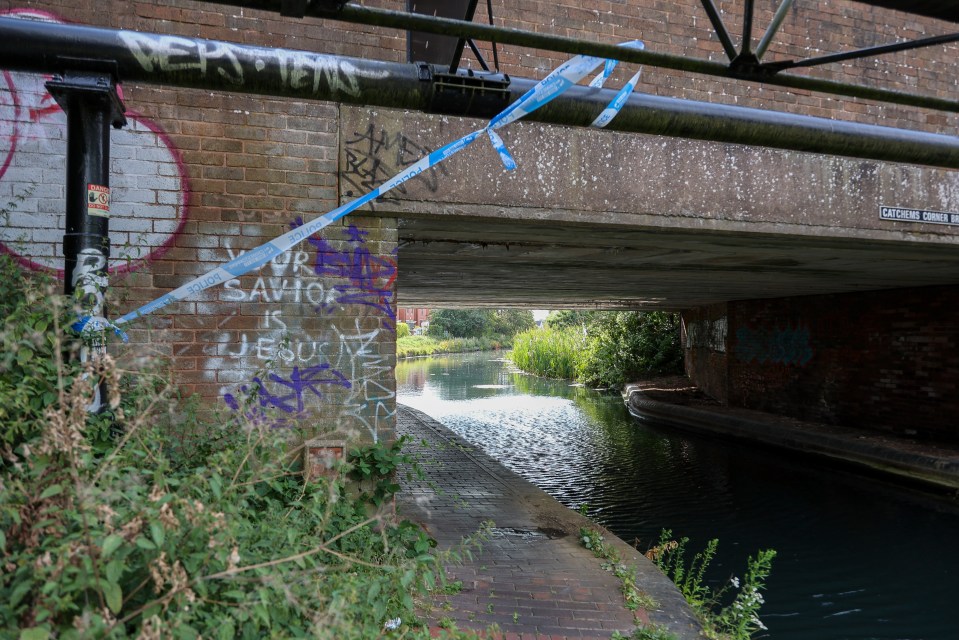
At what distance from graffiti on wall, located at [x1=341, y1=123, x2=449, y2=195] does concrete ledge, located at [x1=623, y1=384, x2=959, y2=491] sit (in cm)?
823

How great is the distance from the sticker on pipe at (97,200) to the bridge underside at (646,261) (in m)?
2.14

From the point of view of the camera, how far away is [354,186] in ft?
14.9

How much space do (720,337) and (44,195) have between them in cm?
1469

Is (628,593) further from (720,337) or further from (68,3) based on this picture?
(720,337)

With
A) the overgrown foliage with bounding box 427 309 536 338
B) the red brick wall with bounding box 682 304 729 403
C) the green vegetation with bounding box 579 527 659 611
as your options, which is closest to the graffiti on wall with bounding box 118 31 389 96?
the green vegetation with bounding box 579 527 659 611

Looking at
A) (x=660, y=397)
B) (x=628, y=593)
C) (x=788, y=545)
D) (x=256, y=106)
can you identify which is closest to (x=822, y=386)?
(x=660, y=397)

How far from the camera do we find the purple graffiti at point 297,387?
14.5 feet

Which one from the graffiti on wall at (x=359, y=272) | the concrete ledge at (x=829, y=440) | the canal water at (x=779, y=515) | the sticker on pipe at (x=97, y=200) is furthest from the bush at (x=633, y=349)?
the sticker on pipe at (x=97, y=200)

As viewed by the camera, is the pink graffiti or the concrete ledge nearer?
the pink graffiti

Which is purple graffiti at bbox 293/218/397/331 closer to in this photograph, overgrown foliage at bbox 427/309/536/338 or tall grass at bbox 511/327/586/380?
tall grass at bbox 511/327/586/380

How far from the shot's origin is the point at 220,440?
3.67 metres

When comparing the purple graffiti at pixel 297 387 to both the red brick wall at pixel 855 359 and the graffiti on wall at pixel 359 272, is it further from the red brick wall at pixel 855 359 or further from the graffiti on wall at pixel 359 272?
the red brick wall at pixel 855 359

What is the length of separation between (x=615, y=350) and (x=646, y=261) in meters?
15.9

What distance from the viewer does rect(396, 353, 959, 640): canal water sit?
5664 mm
